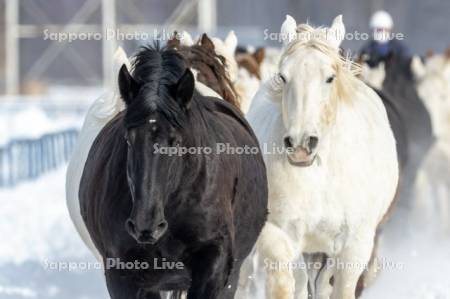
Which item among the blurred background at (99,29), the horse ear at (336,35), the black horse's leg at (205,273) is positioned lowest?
the black horse's leg at (205,273)

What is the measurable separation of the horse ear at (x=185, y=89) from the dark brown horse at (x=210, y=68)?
2.49 m

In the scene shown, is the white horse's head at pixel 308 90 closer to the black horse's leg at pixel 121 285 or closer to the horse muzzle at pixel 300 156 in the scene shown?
the horse muzzle at pixel 300 156

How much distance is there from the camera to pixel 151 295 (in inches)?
254

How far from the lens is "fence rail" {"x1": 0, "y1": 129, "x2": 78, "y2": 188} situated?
17625 millimetres

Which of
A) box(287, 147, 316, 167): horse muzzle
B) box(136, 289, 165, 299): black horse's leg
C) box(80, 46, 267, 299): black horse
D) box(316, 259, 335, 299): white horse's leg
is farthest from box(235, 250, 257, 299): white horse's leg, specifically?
box(136, 289, 165, 299): black horse's leg

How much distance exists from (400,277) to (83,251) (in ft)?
11.0

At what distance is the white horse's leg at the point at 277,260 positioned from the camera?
7.79m

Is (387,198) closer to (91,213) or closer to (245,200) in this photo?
(245,200)

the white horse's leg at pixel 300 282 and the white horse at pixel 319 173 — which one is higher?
the white horse at pixel 319 173

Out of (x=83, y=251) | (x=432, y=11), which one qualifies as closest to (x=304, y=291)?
(x=83, y=251)

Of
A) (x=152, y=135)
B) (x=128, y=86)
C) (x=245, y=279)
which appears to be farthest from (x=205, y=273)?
(x=245, y=279)

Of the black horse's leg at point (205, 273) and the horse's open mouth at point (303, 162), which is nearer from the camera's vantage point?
the black horse's leg at point (205, 273)

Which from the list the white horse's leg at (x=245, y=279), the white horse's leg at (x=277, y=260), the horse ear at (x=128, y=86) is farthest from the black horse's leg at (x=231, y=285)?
the white horse's leg at (x=245, y=279)

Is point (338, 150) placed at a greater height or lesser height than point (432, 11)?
lesser
